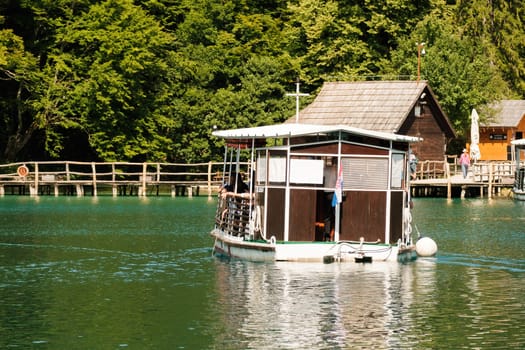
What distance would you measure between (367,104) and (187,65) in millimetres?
12270

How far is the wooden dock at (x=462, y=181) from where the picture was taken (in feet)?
239

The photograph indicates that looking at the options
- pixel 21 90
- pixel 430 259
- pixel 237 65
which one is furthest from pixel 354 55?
pixel 430 259

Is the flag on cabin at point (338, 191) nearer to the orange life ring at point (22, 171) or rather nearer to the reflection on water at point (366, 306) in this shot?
the reflection on water at point (366, 306)

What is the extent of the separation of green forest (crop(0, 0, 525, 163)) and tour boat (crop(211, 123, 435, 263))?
133 ft

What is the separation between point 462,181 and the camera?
73.5m

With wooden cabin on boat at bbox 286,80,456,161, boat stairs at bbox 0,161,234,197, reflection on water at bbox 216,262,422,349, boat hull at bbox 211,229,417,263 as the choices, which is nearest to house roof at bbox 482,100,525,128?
wooden cabin on boat at bbox 286,80,456,161

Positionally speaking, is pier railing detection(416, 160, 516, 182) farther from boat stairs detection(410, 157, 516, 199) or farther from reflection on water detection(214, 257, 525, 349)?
reflection on water detection(214, 257, 525, 349)

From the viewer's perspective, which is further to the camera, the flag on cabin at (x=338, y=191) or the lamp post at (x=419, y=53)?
the lamp post at (x=419, y=53)

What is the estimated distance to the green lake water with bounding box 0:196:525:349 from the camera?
23531 millimetres

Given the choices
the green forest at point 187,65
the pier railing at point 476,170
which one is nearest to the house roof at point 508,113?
the green forest at point 187,65

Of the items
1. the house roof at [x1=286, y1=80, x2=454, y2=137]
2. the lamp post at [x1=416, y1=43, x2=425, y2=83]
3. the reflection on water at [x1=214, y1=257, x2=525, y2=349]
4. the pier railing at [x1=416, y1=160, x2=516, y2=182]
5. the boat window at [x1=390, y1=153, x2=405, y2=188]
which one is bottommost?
the reflection on water at [x1=214, y1=257, x2=525, y2=349]

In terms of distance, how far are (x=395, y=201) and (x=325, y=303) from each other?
708 cm

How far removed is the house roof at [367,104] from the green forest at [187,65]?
2642 mm

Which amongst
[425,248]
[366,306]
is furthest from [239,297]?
[425,248]
